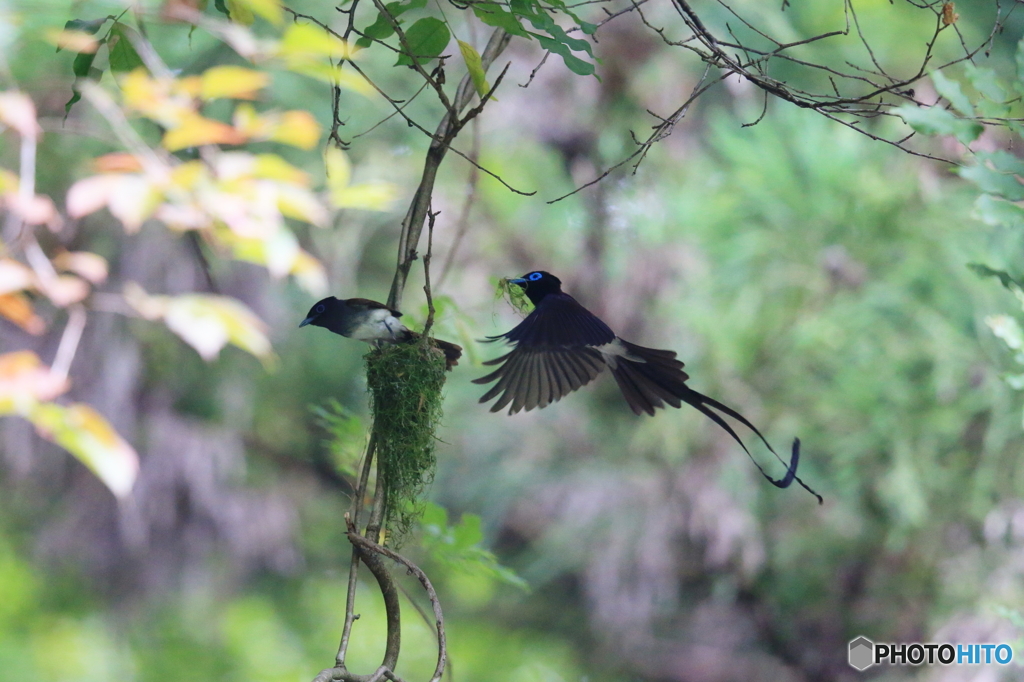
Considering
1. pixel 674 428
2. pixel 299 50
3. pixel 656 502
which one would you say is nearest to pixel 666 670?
pixel 656 502

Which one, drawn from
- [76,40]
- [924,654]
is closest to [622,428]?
[924,654]

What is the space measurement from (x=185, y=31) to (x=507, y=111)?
3.54 ft

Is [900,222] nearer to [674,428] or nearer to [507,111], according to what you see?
[674,428]

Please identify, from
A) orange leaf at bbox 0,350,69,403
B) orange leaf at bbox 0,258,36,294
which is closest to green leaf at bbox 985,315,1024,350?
orange leaf at bbox 0,350,69,403

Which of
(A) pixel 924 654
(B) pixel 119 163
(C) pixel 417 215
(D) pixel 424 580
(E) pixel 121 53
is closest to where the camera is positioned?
(D) pixel 424 580

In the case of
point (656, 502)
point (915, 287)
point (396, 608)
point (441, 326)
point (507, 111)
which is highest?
point (507, 111)

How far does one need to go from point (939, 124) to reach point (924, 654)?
90.3 inches

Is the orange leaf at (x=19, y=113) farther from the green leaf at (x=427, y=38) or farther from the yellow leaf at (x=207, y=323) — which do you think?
the green leaf at (x=427, y=38)

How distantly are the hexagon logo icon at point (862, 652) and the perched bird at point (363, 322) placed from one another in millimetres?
2009

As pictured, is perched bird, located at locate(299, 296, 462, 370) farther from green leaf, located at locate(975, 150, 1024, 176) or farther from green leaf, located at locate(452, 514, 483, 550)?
green leaf, located at locate(975, 150, 1024, 176)

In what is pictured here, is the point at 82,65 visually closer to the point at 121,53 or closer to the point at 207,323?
the point at 121,53

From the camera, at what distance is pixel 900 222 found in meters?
2.64

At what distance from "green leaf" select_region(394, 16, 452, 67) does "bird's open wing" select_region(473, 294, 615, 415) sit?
0.35 m

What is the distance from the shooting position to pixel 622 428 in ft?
9.14
